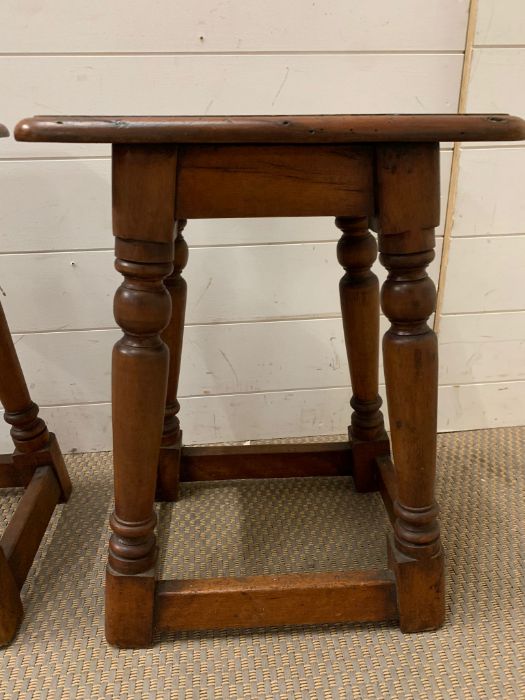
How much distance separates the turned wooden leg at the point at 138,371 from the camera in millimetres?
550

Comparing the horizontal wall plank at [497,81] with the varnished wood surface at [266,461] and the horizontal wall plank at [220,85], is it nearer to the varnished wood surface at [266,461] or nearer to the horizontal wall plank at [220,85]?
the horizontal wall plank at [220,85]

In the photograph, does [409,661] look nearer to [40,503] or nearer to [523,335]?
[40,503]

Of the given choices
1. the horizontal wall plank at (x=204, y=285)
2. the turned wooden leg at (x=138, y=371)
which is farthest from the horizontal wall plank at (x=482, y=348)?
the turned wooden leg at (x=138, y=371)

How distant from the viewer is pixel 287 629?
2.37 ft

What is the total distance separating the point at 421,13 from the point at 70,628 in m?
0.96

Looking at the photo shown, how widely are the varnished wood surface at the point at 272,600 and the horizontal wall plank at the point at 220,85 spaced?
65 centimetres

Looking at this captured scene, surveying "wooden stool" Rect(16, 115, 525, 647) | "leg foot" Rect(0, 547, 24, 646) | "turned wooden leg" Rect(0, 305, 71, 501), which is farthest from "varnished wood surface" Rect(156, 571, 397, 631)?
"turned wooden leg" Rect(0, 305, 71, 501)

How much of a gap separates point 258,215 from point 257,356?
529mm

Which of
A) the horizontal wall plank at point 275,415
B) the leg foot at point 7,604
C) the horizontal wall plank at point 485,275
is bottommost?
the horizontal wall plank at point 275,415

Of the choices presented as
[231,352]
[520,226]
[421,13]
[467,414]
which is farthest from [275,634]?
[421,13]

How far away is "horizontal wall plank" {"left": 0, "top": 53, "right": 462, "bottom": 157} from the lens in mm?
892

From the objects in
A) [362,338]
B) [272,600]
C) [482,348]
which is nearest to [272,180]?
[362,338]

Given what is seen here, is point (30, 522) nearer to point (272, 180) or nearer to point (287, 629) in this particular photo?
point (287, 629)

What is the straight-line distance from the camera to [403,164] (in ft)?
1.83
